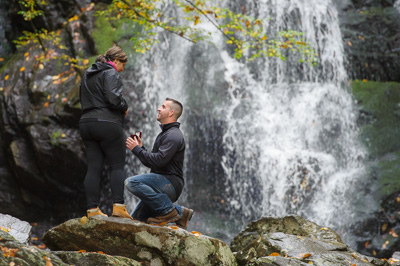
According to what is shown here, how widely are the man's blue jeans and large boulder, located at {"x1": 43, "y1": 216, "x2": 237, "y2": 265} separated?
208mm

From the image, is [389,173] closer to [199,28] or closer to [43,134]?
[199,28]

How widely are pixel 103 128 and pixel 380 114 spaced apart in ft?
28.7

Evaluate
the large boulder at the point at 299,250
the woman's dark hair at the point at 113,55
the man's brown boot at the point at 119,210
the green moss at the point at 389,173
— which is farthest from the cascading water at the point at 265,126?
the woman's dark hair at the point at 113,55

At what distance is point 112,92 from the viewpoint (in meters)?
4.80

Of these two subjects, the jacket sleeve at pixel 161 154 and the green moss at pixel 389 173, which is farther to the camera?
the green moss at pixel 389 173

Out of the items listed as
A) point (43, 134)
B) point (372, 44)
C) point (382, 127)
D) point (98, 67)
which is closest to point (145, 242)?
point (98, 67)

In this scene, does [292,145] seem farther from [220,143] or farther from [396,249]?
[396,249]

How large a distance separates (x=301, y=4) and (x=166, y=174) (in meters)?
10.1

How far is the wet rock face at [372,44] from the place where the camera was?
1274 centimetres

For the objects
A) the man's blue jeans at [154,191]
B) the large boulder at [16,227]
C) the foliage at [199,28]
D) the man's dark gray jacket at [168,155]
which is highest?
the foliage at [199,28]

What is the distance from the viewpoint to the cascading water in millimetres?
10719

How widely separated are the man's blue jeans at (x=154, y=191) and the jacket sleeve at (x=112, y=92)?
771 mm

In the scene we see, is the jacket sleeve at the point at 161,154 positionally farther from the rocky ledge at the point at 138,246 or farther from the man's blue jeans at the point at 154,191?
the rocky ledge at the point at 138,246

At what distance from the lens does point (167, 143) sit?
4.76m
